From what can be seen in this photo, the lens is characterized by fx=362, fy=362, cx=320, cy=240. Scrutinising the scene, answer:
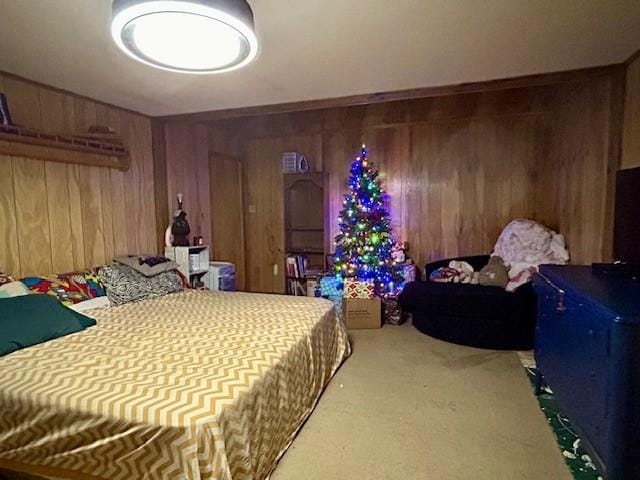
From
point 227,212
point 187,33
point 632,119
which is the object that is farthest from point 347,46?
point 227,212

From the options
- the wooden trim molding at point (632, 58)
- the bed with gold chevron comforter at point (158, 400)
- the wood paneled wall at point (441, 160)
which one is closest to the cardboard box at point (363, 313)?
the wood paneled wall at point (441, 160)

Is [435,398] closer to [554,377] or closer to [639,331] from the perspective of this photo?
[554,377]

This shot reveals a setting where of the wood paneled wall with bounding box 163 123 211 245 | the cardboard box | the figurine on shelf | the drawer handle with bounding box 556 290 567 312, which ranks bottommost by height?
the cardboard box

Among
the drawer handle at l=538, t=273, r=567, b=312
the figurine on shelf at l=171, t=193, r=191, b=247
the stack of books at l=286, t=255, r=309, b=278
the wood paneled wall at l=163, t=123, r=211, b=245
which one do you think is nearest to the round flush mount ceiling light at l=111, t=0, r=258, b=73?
the drawer handle at l=538, t=273, r=567, b=312

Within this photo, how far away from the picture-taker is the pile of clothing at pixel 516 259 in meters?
3.42

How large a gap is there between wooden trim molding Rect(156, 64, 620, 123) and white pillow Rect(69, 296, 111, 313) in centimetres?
205

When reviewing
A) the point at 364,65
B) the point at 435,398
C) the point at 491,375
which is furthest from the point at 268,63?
the point at 491,375

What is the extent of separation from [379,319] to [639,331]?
2626 mm

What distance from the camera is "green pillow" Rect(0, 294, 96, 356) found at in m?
1.85

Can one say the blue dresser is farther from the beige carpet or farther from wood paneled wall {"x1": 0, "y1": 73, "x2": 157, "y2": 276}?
wood paneled wall {"x1": 0, "y1": 73, "x2": 157, "y2": 276}

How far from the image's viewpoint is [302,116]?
4.84 metres

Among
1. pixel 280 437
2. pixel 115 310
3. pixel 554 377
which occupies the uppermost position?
pixel 115 310

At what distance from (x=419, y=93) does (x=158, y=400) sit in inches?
117

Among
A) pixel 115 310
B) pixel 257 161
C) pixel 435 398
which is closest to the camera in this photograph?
pixel 435 398
